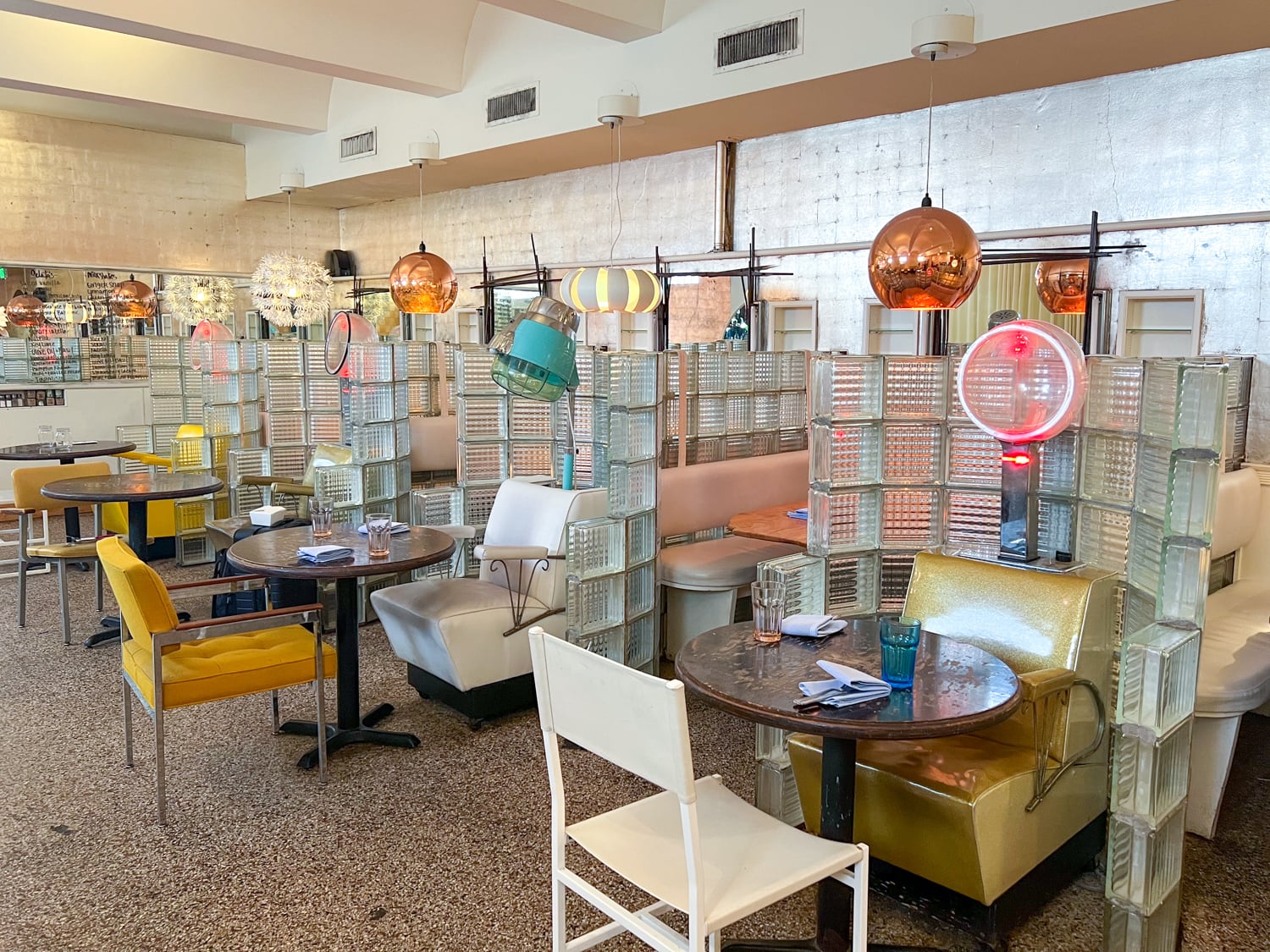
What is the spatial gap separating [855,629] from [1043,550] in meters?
0.91

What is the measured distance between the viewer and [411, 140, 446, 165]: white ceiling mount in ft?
29.6

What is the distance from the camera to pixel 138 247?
38.9 ft

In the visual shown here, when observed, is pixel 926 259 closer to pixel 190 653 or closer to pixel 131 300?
pixel 190 653

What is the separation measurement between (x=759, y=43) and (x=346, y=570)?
15.3ft

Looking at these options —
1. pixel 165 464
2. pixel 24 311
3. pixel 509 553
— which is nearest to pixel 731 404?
pixel 509 553

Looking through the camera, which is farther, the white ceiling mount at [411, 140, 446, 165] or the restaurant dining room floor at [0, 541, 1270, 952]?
the white ceiling mount at [411, 140, 446, 165]

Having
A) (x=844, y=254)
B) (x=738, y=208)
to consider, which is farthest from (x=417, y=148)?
(x=844, y=254)

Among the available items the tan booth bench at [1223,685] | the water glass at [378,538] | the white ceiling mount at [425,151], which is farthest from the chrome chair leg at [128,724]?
the white ceiling mount at [425,151]

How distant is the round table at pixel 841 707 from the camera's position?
2.20 meters

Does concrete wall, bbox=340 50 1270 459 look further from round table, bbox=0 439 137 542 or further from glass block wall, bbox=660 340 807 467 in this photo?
round table, bbox=0 439 137 542

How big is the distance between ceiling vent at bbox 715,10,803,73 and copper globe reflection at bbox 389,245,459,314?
7.87 ft

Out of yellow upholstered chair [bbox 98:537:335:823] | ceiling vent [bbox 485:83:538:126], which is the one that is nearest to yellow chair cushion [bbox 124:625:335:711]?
yellow upholstered chair [bbox 98:537:335:823]

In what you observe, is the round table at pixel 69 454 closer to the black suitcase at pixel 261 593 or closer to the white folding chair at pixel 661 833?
the black suitcase at pixel 261 593

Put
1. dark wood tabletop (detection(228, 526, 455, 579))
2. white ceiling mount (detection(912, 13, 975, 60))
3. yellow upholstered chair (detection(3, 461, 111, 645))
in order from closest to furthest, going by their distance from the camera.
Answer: dark wood tabletop (detection(228, 526, 455, 579)) < white ceiling mount (detection(912, 13, 975, 60)) < yellow upholstered chair (detection(3, 461, 111, 645))
